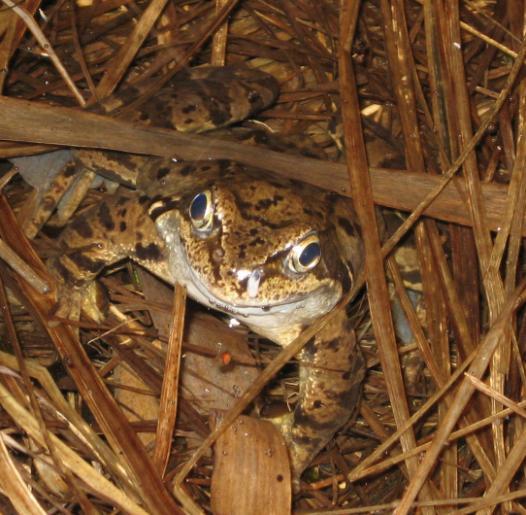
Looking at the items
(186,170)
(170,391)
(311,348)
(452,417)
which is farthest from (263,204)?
(452,417)

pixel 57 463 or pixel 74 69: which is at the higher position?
pixel 74 69

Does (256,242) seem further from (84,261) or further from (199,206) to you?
(84,261)

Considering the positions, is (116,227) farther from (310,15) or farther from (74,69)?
(310,15)

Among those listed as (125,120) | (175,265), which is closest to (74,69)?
(125,120)

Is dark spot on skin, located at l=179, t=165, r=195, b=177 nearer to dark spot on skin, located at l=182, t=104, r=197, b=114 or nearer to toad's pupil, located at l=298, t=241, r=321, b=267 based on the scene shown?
dark spot on skin, located at l=182, t=104, r=197, b=114

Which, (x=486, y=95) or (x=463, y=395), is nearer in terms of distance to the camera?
(x=463, y=395)

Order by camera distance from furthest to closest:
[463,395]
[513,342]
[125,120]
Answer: [125,120]
[513,342]
[463,395]
